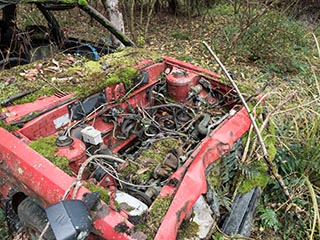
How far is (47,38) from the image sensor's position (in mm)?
3520

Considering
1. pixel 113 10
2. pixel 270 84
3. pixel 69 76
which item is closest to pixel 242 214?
pixel 69 76

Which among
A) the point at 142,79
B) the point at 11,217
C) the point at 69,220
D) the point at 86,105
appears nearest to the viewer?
the point at 69,220

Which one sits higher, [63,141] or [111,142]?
[63,141]

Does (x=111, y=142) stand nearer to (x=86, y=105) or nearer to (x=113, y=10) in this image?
(x=86, y=105)

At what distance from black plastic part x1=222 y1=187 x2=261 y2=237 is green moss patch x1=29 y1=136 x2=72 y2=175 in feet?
3.69

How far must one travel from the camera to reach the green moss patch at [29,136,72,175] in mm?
1833

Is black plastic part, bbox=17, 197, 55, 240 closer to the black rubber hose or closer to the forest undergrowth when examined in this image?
the forest undergrowth

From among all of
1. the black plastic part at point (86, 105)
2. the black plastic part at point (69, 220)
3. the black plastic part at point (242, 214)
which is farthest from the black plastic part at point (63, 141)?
the black plastic part at point (242, 214)

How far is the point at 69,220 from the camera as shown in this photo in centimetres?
131

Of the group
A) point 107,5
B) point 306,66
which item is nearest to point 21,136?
point 107,5

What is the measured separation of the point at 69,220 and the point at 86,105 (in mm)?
1184

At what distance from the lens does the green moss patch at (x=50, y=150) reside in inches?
72.2

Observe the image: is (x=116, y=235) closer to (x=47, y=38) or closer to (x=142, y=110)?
(x=142, y=110)

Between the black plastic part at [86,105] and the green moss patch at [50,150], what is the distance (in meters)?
0.33
